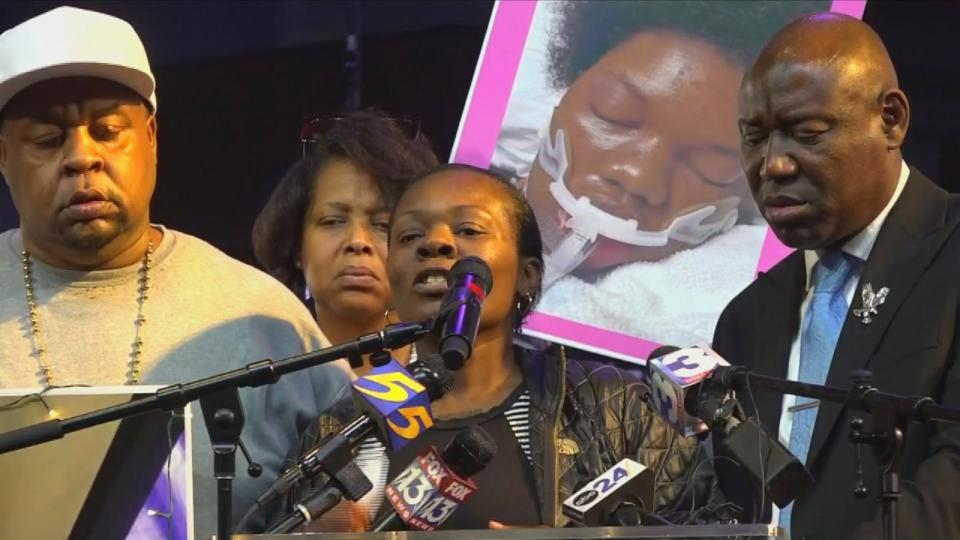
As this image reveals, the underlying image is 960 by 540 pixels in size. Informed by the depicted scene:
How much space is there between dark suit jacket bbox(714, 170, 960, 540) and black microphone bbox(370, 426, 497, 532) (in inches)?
27.7

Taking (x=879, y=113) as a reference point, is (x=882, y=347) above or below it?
below

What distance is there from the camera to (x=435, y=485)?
2826 mm

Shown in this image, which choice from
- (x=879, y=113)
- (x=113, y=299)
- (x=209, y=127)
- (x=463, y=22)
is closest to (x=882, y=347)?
(x=879, y=113)

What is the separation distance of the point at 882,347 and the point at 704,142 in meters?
1.61

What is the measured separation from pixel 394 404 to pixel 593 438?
798 mm

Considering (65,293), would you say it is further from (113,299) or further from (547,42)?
(547,42)

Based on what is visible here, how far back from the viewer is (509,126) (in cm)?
491

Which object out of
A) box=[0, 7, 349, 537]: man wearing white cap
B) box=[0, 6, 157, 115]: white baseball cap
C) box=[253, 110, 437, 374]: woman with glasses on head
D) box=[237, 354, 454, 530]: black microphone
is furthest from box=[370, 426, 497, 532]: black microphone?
box=[253, 110, 437, 374]: woman with glasses on head

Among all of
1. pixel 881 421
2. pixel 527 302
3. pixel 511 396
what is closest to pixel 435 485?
pixel 511 396

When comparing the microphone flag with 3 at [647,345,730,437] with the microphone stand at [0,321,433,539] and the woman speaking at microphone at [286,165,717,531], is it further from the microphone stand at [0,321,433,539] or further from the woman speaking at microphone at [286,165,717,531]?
the microphone stand at [0,321,433,539]

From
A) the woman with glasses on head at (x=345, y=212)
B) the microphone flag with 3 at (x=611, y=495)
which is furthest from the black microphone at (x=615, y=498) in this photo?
the woman with glasses on head at (x=345, y=212)

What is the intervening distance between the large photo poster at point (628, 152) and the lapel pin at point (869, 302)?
4.47 feet

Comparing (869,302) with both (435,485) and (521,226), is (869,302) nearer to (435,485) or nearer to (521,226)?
(521,226)

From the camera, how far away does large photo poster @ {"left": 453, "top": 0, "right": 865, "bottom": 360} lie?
15.7 ft
